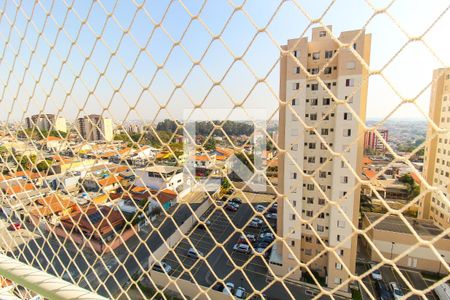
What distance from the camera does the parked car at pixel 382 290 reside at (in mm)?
3359

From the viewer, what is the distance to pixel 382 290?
11.4 ft

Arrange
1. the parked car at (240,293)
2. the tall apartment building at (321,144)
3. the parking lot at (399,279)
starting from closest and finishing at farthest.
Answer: the tall apartment building at (321,144) → the parked car at (240,293) → the parking lot at (399,279)

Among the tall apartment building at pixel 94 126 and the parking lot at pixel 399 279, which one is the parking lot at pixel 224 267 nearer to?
the parking lot at pixel 399 279

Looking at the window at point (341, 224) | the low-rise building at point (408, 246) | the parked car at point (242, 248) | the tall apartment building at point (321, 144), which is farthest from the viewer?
the parked car at point (242, 248)

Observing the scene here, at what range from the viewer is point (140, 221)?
5.16 meters

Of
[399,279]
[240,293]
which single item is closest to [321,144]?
[240,293]

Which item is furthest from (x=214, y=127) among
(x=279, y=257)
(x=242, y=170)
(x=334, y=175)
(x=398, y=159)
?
(x=242, y=170)

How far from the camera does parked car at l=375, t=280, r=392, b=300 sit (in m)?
3.36

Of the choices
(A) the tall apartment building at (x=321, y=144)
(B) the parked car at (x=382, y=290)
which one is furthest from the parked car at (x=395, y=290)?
(A) the tall apartment building at (x=321, y=144)

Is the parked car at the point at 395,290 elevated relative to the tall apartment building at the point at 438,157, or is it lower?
lower

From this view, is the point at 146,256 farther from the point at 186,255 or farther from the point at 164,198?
the point at 164,198

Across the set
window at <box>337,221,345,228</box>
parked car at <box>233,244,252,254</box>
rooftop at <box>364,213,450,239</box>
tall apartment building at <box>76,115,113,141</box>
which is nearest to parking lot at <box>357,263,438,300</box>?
rooftop at <box>364,213,450,239</box>

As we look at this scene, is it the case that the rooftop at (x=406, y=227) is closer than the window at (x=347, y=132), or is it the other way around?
the window at (x=347, y=132)

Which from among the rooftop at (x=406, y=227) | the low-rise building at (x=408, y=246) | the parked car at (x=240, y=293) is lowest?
the parked car at (x=240, y=293)
